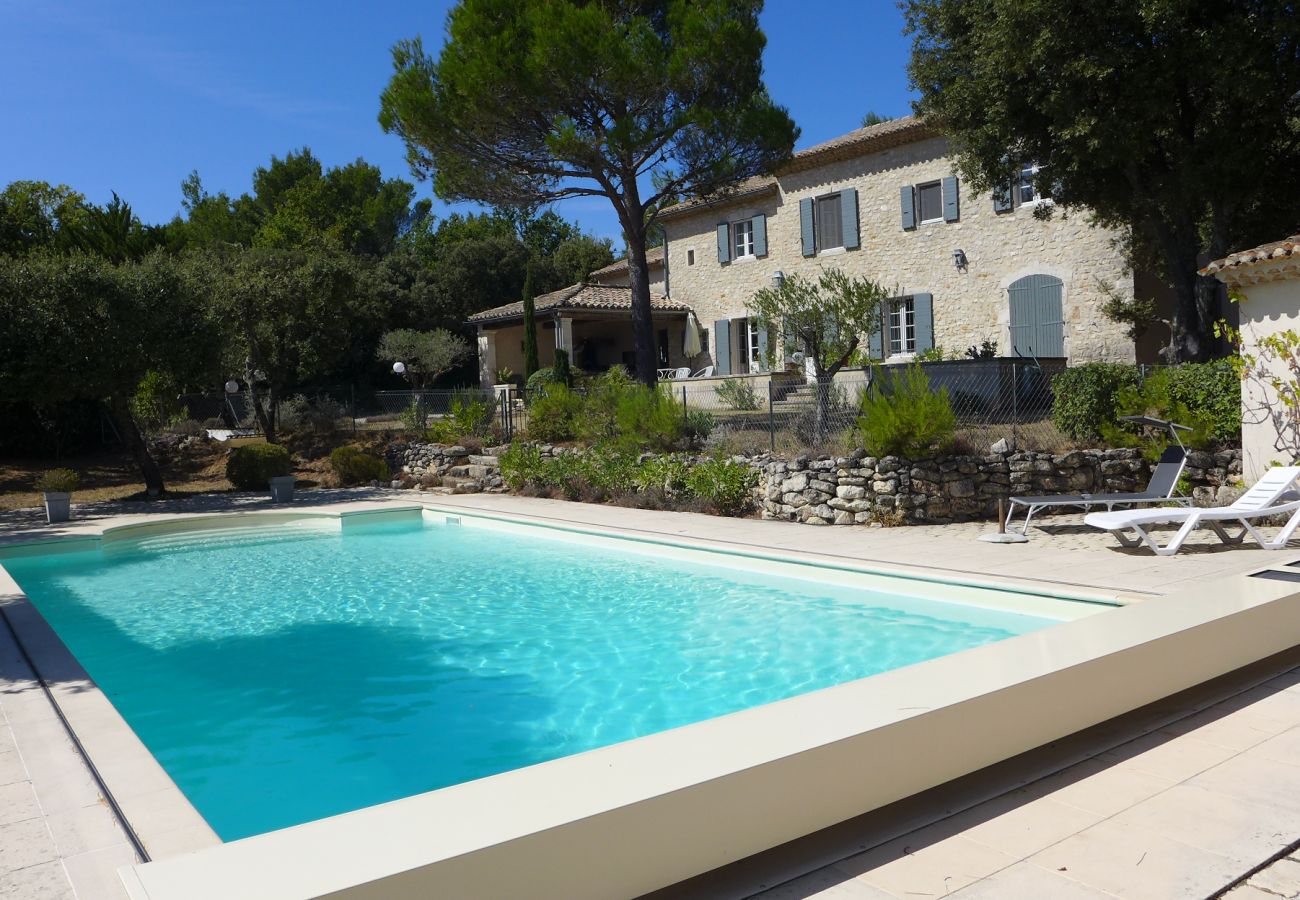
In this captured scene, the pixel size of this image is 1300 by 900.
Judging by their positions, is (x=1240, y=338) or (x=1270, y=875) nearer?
(x=1270, y=875)

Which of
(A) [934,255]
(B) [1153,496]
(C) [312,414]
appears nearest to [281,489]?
(C) [312,414]

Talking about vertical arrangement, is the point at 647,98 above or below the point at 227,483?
above

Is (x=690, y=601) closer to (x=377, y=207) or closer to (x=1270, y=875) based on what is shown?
(x=1270, y=875)

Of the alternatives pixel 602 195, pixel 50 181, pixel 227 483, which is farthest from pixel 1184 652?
pixel 50 181

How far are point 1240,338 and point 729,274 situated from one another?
1567 centimetres

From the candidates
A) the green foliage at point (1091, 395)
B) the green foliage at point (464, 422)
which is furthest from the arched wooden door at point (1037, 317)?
the green foliage at point (464, 422)

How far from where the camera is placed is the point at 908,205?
2034 centimetres

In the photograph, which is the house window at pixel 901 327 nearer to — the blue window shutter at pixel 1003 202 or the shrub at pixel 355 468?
the blue window shutter at pixel 1003 202

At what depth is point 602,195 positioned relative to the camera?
59.3ft

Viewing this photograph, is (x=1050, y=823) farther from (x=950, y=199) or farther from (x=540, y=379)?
(x=540, y=379)

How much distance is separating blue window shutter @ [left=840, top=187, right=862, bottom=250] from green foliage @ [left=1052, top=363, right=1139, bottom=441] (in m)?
11.0

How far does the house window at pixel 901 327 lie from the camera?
68.9 ft

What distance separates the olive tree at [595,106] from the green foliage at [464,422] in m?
3.35

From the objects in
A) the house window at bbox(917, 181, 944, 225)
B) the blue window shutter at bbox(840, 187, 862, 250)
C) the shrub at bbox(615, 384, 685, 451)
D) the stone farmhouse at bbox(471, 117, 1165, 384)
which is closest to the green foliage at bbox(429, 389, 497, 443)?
the shrub at bbox(615, 384, 685, 451)
